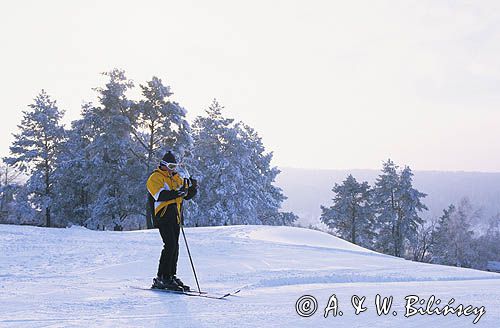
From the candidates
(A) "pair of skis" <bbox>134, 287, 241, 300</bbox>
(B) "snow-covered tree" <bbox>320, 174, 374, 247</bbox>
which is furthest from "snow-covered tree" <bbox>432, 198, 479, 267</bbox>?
(A) "pair of skis" <bbox>134, 287, 241, 300</bbox>

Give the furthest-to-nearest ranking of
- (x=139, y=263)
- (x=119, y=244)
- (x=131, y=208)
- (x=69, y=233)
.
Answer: (x=131, y=208) → (x=69, y=233) → (x=119, y=244) → (x=139, y=263)

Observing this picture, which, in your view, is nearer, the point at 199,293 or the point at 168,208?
the point at 199,293

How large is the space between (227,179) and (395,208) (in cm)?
1682

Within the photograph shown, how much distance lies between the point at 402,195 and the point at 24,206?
3138 cm

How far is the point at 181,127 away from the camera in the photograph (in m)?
30.1

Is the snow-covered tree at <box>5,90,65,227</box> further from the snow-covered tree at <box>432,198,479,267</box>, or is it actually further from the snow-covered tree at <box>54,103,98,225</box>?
the snow-covered tree at <box>432,198,479,267</box>

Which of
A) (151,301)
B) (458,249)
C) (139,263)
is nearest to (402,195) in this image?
(458,249)

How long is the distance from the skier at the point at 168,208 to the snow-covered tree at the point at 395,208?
37.3 meters

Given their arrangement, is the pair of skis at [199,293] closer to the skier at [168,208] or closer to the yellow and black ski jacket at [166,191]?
the skier at [168,208]

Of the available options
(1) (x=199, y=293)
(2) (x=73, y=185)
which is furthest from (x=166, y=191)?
(2) (x=73, y=185)

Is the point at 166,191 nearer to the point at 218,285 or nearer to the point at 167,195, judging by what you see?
→ the point at 167,195

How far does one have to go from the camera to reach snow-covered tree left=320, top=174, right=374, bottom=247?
1649 inches

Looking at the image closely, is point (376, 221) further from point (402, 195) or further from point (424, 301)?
point (424, 301)

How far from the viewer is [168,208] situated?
698 cm
